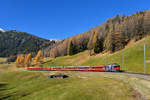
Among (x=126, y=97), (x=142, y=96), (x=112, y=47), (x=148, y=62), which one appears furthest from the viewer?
(x=112, y=47)

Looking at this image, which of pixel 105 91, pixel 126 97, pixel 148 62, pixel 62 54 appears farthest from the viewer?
pixel 62 54

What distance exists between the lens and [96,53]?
124m

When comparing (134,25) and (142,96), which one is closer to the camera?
(142,96)

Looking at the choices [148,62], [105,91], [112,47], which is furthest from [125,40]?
[105,91]

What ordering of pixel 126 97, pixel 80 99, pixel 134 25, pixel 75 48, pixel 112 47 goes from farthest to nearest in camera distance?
pixel 75 48 → pixel 134 25 → pixel 112 47 → pixel 80 99 → pixel 126 97

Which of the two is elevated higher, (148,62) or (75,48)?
(75,48)

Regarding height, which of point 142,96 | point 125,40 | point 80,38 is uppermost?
point 80,38

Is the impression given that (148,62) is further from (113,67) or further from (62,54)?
(62,54)

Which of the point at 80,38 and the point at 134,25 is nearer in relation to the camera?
the point at 134,25

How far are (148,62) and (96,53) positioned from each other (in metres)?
60.6

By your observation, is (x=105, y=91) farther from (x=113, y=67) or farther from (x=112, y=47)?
(x=112, y=47)

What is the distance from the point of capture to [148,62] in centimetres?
6562

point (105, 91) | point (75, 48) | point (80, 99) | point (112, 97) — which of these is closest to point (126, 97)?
point (112, 97)

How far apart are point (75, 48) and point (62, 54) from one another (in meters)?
24.6
